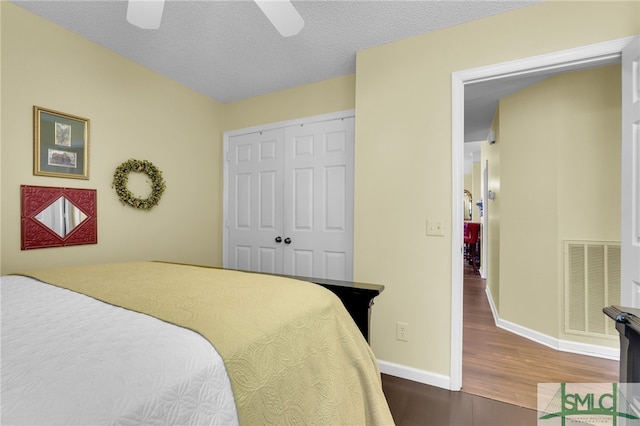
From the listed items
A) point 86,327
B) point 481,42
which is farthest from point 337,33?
point 86,327

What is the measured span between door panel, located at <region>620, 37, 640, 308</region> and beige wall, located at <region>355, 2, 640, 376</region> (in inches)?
15.0

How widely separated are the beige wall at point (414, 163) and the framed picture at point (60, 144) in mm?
2092

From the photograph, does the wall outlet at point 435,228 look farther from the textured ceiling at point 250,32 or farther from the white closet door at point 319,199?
the textured ceiling at point 250,32

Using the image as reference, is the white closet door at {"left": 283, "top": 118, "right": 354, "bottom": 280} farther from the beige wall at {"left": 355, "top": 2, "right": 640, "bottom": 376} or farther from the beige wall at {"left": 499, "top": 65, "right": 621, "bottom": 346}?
the beige wall at {"left": 499, "top": 65, "right": 621, "bottom": 346}

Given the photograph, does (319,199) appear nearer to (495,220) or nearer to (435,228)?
(435,228)

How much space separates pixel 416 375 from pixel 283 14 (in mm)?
2397

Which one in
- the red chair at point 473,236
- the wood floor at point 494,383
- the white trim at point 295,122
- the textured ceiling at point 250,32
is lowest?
the wood floor at point 494,383

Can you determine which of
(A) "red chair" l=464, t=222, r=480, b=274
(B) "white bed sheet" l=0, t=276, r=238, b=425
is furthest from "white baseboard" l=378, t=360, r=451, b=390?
(A) "red chair" l=464, t=222, r=480, b=274

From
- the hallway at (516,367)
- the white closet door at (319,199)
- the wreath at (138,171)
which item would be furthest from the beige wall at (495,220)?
the wreath at (138,171)

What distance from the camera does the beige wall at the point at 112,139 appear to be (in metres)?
1.86

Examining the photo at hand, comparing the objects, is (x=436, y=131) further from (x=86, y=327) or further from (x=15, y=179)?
(x=15, y=179)

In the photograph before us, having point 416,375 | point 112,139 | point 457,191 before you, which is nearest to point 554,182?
point 457,191

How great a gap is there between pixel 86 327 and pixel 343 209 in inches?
85.0

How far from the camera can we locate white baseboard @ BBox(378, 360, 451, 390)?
2.01 m
